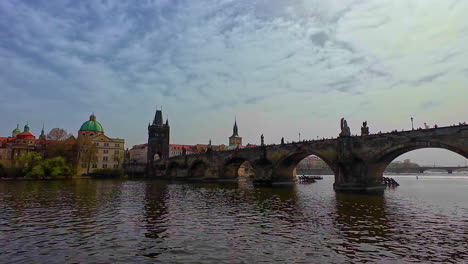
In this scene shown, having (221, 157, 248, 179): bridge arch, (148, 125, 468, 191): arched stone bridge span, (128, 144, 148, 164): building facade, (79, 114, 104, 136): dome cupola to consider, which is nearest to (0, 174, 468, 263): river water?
(148, 125, 468, 191): arched stone bridge span

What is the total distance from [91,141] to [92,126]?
2400cm

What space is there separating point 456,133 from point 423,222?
19214 mm

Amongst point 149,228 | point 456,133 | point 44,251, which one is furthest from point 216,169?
point 44,251

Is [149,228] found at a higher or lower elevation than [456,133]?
lower

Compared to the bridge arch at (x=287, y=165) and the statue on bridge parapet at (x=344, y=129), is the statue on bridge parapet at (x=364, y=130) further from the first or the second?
the bridge arch at (x=287, y=165)

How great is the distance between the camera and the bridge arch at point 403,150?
116 feet

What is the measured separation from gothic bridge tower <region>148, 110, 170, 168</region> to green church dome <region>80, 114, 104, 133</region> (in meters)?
21.6

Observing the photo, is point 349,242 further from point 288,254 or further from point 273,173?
point 273,173

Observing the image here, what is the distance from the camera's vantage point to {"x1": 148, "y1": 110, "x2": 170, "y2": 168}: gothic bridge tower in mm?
132500

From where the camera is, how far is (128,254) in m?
13.2

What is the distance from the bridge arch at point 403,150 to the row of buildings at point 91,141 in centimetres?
9144

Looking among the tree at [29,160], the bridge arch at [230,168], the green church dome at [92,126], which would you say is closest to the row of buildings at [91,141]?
the green church dome at [92,126]

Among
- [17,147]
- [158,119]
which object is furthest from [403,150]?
[17,147]

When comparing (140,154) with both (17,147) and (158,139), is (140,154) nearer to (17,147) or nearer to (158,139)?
(158,139)
